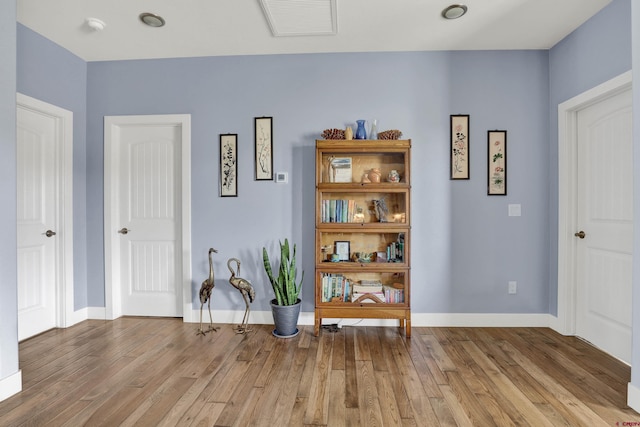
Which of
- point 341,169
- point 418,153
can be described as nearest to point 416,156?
point 418,153

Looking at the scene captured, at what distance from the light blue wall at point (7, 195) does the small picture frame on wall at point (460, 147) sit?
325cm

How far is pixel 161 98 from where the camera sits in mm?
3277

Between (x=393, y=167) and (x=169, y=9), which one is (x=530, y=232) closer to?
(x=393, y=167)

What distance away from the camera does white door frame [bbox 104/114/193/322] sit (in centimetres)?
322

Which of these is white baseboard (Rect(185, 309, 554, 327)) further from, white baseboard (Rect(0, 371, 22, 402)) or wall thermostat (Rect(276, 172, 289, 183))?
white baseboard (Rect(0, 371, 22, 402))

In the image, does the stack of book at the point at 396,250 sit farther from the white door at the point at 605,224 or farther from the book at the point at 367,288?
the white door at the point at 605,224

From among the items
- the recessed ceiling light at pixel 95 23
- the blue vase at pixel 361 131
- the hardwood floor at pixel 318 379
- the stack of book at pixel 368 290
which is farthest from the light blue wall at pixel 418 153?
the recessed ceiling light at pixel 95 23

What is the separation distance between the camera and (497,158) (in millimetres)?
3105

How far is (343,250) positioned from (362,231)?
0.97ft

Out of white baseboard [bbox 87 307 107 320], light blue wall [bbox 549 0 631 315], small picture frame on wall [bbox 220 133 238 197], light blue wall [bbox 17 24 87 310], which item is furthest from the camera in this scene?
white baseboard [bbox 87 307 107 320]

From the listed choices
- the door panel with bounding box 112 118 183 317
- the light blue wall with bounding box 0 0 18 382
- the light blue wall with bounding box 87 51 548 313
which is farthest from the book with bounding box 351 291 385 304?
the light blue wall with bounding box 0 0 18 382

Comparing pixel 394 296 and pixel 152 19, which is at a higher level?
pixel 152 19

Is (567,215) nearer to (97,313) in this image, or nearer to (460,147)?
(460,147)

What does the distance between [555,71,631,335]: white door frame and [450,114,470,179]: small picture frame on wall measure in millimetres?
759
